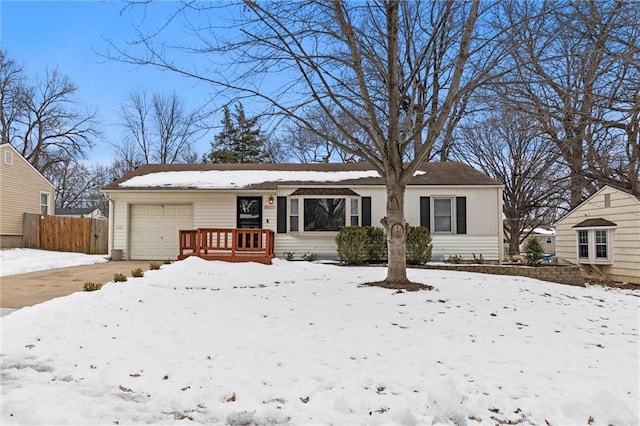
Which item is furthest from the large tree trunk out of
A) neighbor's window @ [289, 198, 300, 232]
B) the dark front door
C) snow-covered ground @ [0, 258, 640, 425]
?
the dark front door

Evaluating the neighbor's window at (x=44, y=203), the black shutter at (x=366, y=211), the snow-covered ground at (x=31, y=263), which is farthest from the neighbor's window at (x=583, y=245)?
the neighbor's window at (x=44, y=203)

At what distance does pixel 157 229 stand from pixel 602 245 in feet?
56.1

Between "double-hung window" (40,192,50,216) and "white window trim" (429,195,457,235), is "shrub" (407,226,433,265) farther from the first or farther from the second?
"double-hung window" (40,192,50,216)

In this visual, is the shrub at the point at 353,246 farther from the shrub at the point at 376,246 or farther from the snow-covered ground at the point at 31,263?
the snow-covered ground at the point at 31,263

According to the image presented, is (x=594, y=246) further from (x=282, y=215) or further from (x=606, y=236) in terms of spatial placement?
(x=282, y=215)

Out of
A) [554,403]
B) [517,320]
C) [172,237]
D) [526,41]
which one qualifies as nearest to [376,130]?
[526,41]

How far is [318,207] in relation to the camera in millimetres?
13922

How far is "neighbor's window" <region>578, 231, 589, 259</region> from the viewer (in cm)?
1625

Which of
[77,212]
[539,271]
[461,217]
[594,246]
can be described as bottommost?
[539,271]

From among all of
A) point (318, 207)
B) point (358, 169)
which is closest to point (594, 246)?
point (358, 169)

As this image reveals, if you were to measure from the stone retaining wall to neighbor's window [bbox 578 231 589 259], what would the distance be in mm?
4890

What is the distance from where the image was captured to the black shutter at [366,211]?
13.8 meters

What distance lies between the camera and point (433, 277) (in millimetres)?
9594

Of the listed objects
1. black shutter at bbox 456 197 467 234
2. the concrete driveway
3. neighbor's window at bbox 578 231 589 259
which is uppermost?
black shutter at bbox 456 197 467 234
